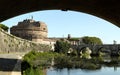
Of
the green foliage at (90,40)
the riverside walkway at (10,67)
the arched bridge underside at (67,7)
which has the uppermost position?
the green foliage at (90,40)

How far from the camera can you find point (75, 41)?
89188mm

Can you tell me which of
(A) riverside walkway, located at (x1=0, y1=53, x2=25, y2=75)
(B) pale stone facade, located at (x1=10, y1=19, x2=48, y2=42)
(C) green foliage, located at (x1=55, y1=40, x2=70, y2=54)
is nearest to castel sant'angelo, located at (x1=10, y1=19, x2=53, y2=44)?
(B) pale stone facade, located at (x1=10, y1=19, x2=48, y2=42)

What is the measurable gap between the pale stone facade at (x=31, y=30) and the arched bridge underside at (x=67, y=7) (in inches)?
2180

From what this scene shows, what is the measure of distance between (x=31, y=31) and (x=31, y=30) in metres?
0.51

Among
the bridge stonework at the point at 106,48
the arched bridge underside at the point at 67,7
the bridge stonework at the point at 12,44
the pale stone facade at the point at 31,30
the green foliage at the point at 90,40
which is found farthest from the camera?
the green foliage at the point at 90,40

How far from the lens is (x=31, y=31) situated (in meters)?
62.6

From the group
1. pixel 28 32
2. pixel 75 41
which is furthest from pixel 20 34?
pixel 75 41

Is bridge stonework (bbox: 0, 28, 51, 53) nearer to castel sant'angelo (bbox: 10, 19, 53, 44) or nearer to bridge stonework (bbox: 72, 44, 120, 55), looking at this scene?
castel sant'angelo (bbox: 10, 19, 53, 44)

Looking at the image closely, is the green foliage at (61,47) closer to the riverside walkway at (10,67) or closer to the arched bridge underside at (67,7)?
the riverside walkway at (10,67)

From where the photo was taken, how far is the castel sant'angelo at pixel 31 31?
61.7 metres

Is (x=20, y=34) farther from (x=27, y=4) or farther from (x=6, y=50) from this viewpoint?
(x=27, y=4)

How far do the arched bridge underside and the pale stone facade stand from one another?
55.4 meters

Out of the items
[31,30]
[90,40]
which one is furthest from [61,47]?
[90,40]

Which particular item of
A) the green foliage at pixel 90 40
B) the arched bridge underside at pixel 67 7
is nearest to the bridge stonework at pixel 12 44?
the arched bridge underside at pixel 67 7
